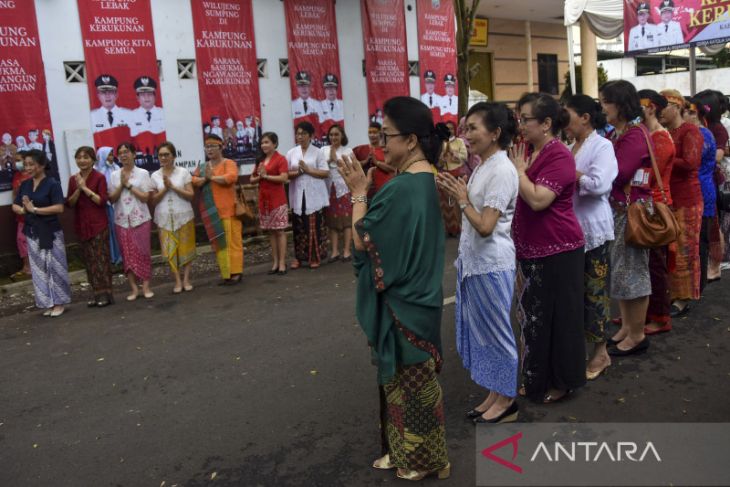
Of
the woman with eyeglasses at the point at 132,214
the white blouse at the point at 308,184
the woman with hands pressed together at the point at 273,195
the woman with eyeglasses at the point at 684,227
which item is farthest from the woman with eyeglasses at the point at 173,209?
the woman with eyeglasses at the point at 684,227

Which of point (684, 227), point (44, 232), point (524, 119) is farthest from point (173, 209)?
point (684, 227)

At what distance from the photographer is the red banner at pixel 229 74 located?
31.9ft

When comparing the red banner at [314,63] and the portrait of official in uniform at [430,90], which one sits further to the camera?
the portrait of official in uniform at [430,90]

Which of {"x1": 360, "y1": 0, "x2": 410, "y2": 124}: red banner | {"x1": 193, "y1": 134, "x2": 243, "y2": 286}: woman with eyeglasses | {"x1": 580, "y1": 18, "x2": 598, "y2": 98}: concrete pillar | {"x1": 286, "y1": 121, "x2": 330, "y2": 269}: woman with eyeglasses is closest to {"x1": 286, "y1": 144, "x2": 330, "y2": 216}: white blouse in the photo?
{"x1": 286, "y1": 121, "x2": 330, "y2": 269}: woman with eyeglasses

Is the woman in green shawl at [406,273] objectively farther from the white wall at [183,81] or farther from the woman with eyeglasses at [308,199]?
the white wall at [183,81]

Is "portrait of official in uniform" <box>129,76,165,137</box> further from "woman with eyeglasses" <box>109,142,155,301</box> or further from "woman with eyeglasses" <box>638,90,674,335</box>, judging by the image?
"woman with eyeglasses" <box>638,90,674,335</box>

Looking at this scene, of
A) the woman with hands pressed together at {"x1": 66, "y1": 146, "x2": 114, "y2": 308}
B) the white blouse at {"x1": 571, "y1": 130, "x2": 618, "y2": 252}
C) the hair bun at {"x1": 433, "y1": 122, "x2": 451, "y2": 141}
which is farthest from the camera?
the woman with hands pressed together at {"x1": 66, "y1": 146, "x2": 114, "y2": 308}

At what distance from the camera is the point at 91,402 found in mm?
4297

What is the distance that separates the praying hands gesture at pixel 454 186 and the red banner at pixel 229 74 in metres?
7.20

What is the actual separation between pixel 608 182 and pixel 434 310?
64.3 inches

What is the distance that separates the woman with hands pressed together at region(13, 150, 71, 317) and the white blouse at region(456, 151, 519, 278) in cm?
465

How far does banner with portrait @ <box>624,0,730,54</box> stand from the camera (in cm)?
905

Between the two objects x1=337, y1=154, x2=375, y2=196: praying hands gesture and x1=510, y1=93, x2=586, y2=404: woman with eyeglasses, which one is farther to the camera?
x1=510, y1=93, x2=586, y2=404: woman with eyeglasses

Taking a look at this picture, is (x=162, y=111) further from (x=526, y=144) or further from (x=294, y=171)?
(x=526, y=144)
